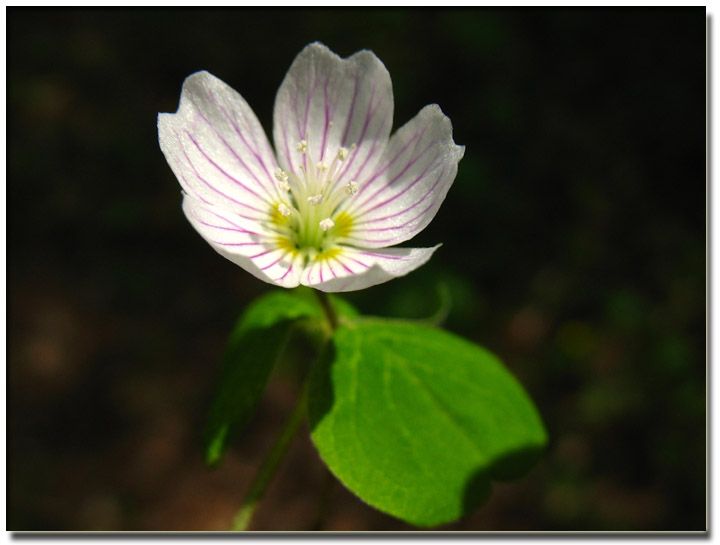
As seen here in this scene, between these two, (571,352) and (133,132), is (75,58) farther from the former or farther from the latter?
(571,352)

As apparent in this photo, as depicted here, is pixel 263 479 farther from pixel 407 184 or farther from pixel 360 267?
pixel 407 184

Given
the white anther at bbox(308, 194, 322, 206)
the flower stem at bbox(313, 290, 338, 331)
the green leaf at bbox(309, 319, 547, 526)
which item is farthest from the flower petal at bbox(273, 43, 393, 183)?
the green leaf at bbox(309, 319, 547, 526)

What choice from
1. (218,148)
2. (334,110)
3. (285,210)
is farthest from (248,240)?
(334,110)

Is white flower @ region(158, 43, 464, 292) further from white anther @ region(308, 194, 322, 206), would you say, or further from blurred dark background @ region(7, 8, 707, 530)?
blurred dark background @ region(7, 8, 707, 530)

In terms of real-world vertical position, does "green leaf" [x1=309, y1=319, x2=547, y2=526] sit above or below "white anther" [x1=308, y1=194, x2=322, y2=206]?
below

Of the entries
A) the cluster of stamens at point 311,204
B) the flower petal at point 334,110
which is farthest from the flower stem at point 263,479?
the flower petal at point 334,110

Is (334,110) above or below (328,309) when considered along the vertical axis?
A: above

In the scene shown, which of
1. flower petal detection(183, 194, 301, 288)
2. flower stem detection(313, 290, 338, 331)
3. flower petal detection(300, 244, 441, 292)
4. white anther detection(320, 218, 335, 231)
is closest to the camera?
flower petal detection(300, 244, 441, 292)
